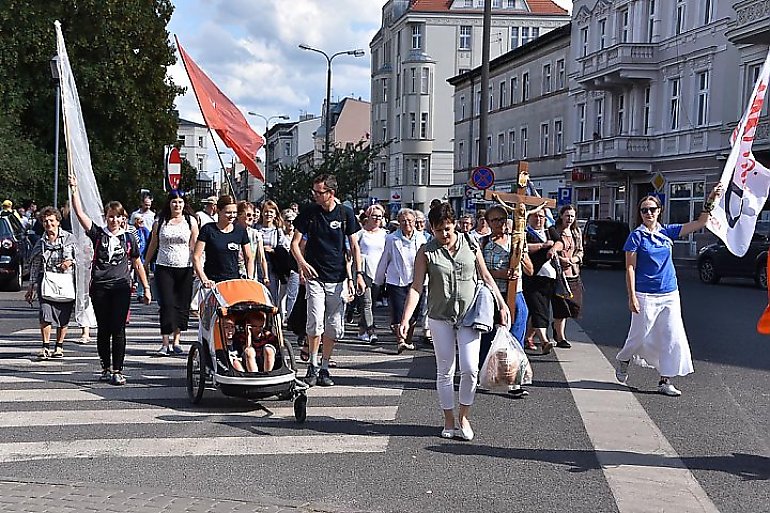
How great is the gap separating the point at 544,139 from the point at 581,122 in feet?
20.2

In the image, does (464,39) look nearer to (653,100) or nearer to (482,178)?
(653,100)

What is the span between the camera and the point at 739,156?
23.5 feet

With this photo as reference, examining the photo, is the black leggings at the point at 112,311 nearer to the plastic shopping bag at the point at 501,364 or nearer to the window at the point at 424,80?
the plastic shopping bag at the point at 501,364

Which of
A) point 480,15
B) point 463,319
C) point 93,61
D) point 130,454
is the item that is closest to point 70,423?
point 130,454

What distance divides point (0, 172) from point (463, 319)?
25629mm

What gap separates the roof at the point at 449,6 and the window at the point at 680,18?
3798 centimetres

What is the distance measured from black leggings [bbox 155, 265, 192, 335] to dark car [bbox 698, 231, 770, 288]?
50.6 feet

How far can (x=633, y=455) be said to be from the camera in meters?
6.68

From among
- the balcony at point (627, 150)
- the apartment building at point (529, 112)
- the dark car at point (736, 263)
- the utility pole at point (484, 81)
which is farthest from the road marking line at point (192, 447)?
the apartment building at point (529, 112)

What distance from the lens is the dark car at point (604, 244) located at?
33094 mm

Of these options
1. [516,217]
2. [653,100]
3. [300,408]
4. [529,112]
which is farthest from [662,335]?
[529,112]

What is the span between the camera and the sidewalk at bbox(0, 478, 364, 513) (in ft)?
17.4

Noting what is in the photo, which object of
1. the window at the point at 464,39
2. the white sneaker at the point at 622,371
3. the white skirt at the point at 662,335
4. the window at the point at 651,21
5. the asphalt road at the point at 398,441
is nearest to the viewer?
the asphalt road at the point at 398,441

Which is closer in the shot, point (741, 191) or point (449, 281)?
point (449, 281)
